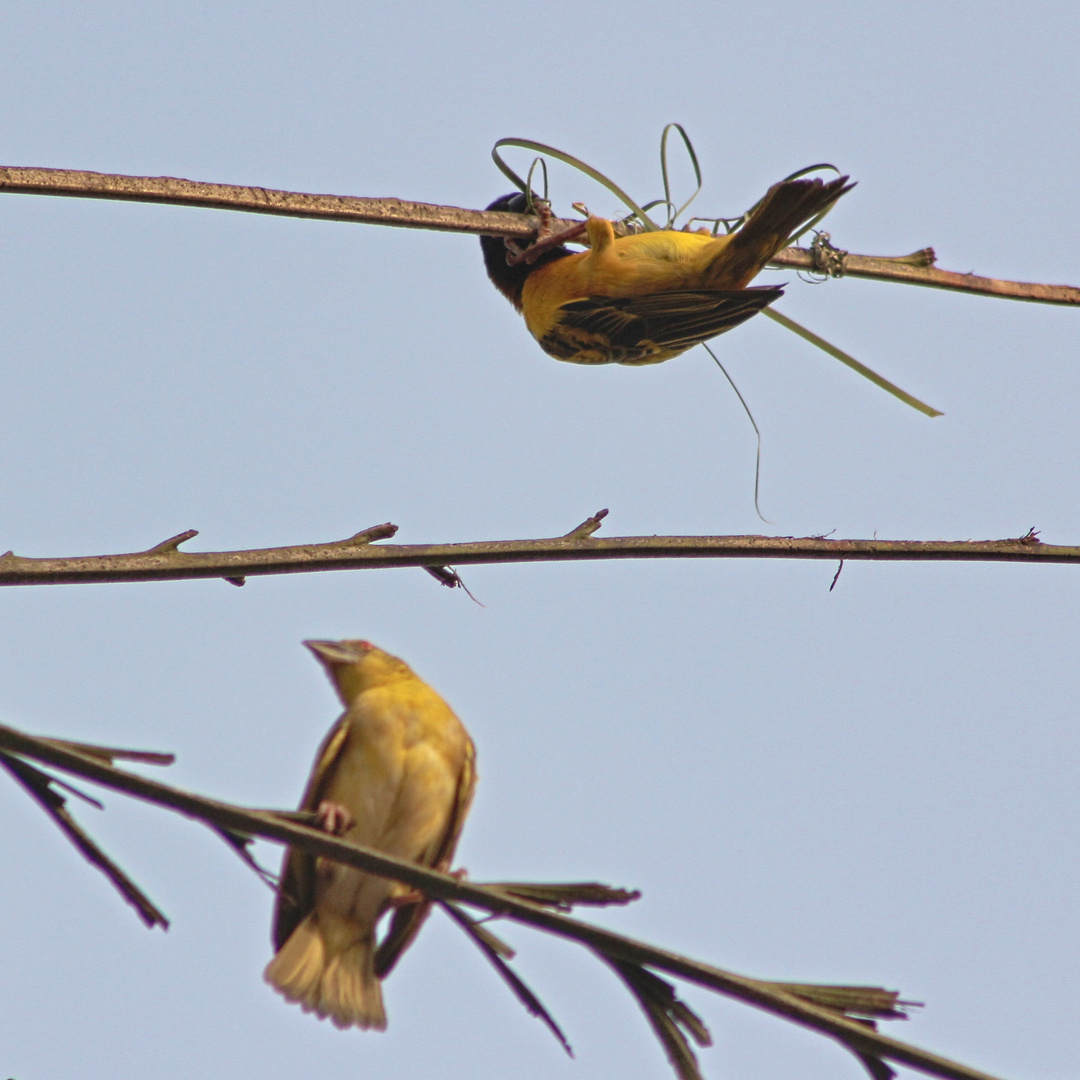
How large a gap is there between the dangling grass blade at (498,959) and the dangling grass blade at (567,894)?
75 mm

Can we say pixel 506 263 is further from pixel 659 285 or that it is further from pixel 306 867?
pixel 306 867

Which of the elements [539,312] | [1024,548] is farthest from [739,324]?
[1024,548]

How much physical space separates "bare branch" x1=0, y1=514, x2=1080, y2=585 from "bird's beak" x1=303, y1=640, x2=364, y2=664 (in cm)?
53

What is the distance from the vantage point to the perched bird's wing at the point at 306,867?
3088mm

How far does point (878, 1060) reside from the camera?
1.83 meters

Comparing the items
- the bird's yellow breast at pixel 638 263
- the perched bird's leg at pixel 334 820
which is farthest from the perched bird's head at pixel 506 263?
the perched bird's leg at pixel 334 820

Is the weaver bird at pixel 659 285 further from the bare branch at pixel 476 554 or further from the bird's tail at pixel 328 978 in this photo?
the bird's tail at pixel 328 978

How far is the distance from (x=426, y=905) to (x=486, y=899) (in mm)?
1294

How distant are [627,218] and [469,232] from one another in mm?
1246

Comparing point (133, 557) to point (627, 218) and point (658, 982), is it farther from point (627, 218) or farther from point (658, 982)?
point (627, 218)

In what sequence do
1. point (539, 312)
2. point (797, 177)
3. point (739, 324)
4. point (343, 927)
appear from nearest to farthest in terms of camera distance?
point (343, 927) → point (797, 177) → point (739, 324) → point (539, 312)

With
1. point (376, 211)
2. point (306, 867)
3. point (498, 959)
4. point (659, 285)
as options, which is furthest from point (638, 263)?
point (498, 959)

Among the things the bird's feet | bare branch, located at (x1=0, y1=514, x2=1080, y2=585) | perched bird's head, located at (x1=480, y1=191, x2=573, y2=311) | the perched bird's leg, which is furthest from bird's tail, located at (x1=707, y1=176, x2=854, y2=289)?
the perched bird's leg

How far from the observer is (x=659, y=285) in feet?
15.4
